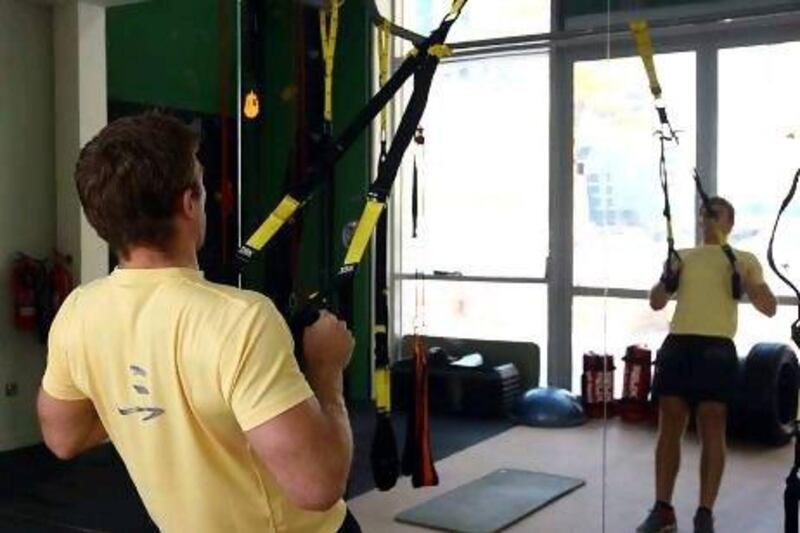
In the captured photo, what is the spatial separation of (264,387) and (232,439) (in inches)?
5.3

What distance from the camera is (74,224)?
5113mm

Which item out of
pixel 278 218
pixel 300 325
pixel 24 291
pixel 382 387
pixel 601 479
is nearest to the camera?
pixel 300 325

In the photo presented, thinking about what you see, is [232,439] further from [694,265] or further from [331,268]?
[331,268]

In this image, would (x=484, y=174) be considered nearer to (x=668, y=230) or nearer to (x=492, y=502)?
(x=668, y=230)

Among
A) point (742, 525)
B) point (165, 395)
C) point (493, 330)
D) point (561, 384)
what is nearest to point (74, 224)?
point (493, 330)

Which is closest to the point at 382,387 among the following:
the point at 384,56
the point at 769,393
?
the point at 384,56

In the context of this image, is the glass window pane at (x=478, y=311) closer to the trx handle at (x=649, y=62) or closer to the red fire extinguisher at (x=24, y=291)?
the trx handle at (x=649, y=62)

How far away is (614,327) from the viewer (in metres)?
3.45

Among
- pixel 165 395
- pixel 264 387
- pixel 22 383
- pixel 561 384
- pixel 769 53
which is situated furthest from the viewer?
pixel 22 383

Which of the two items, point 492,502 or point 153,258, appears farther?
point 492,502

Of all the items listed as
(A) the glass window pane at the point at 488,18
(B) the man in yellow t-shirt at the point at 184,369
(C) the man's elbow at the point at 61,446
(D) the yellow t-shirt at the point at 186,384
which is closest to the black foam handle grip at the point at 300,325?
(B) the man in yellow t-shirt at the point at 184,369

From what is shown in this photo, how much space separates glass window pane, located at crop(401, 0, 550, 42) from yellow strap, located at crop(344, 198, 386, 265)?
2.08 metres

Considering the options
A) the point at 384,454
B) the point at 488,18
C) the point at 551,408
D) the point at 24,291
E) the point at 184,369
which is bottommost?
the point at 551,408

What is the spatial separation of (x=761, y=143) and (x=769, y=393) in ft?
2.86
